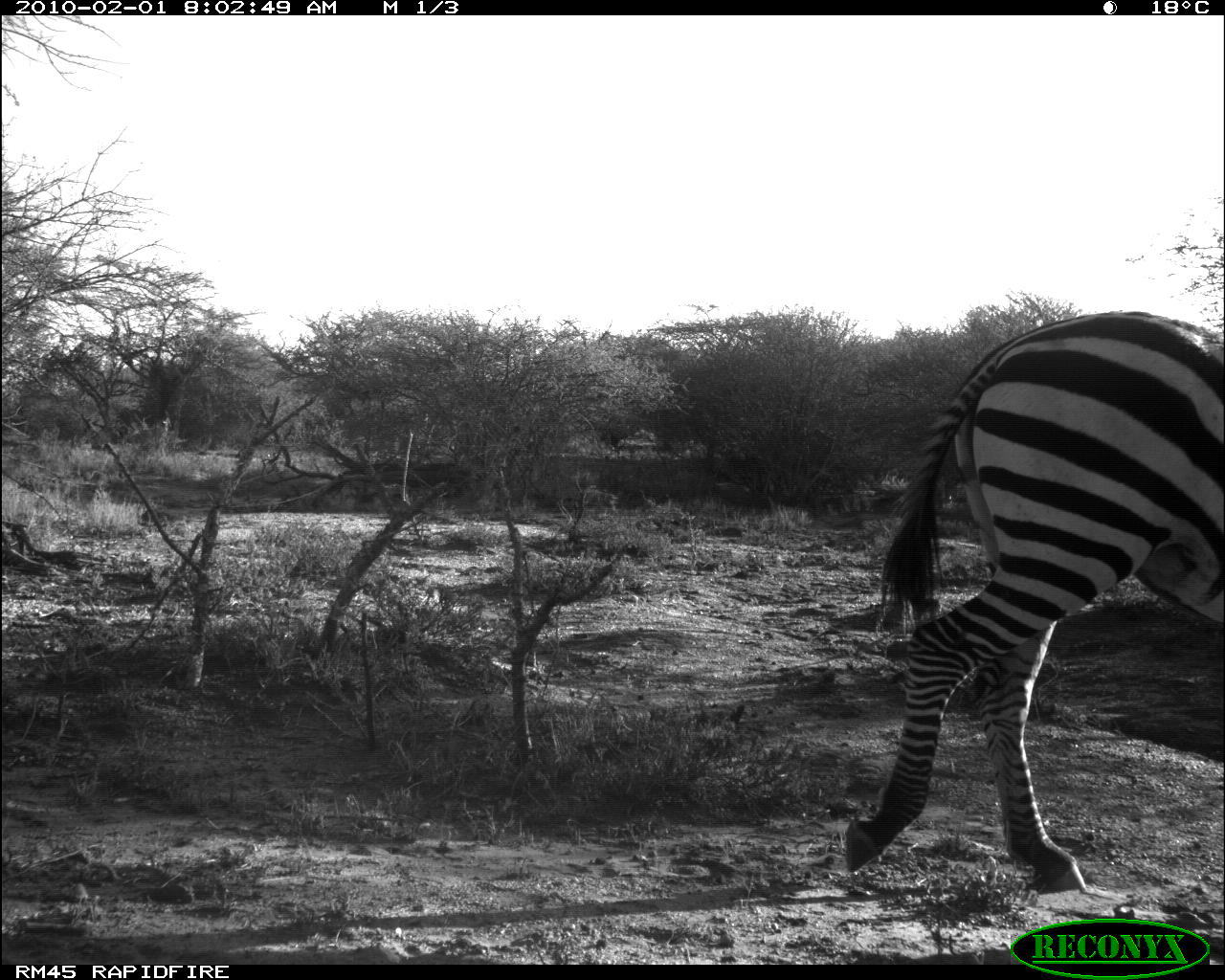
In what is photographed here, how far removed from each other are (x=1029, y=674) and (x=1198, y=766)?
68.3 inches

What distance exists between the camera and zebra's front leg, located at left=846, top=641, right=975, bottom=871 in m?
4.06

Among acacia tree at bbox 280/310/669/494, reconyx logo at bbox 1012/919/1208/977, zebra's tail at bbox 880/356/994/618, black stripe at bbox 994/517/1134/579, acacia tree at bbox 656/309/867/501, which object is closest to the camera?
reconyx logo at bbox 1012/919/1208/977

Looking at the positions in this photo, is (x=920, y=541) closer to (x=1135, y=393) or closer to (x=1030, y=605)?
(x=1030, y=605)

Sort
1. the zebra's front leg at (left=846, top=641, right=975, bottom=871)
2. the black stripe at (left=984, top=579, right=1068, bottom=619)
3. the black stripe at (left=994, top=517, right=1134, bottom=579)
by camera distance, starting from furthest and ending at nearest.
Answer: the zebra's front leg at (left=846, top=641, right=975, bottom=871) → the black stripe at (left=984, top=579, right=1068, bottom=619) → the black stripe at (left=994, top=517, right=1134, bottom=579)

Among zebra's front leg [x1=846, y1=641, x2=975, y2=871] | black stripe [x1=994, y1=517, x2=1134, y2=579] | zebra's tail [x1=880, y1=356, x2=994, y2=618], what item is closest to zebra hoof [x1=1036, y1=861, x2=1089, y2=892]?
zebra's front leg [x1=846, y1=641, x2=975, y2=871]

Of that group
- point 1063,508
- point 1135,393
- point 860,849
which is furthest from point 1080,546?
point 860,849

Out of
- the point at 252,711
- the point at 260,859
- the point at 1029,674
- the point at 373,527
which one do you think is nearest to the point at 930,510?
the point at 1029,674

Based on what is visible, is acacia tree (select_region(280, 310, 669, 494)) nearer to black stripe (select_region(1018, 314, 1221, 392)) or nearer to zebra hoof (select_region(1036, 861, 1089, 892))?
black stripe (select_region(1018, 314, 1221, 392))

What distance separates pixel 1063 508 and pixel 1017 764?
45.0 inches

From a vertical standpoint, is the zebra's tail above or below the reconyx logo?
above

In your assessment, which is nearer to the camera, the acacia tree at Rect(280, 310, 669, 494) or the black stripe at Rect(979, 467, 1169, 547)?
the black stripe at Rect(979, 467, 1169, 547)

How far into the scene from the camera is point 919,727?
4.14 m

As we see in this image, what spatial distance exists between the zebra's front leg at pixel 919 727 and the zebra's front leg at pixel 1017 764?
0.32 metres

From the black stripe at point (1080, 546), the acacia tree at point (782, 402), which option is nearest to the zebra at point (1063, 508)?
the black stripe at point (1080, 546)
